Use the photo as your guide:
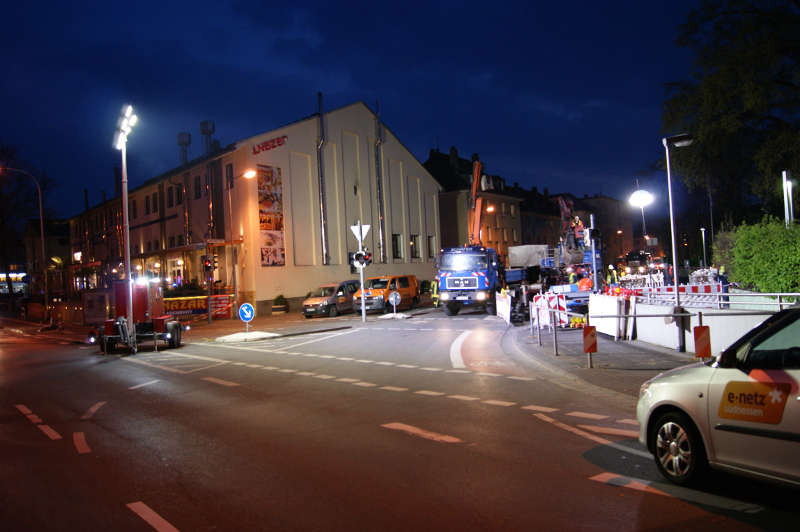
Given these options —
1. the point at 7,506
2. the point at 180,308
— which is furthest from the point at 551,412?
the point at 180,308

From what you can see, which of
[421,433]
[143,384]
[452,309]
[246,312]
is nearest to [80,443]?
[421,433]

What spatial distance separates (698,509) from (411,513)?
221cm

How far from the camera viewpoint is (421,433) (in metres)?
7.39

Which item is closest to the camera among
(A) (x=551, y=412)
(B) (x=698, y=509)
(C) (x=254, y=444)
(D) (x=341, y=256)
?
(B) (x=698, y=509)

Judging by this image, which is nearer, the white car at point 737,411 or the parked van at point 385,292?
the white car at point 737,411

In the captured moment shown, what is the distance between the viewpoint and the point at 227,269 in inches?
1517

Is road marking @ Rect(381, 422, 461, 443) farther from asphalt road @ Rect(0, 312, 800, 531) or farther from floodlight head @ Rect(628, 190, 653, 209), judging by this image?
floodlight head @ Rect(628, 190, 653, 209)

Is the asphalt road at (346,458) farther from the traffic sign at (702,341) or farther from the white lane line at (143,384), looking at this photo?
the traffic sign at (702,341)

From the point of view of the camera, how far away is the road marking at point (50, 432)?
7.89 meters

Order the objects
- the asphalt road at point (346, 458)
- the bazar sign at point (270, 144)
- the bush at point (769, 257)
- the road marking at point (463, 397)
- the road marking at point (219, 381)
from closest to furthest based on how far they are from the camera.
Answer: the asphalt road at point (346, 458), the road marking at point (463, 397), the road marking at point (219, 381), the bush at point (769, 257), the bazar sign at point (270, 144)

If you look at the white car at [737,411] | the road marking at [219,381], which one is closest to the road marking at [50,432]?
the road marking at [219,381]

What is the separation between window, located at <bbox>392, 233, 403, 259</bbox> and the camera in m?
48.8

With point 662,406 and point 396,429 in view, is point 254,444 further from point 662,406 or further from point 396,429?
point 662,406

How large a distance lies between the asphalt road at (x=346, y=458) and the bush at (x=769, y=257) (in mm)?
7081
